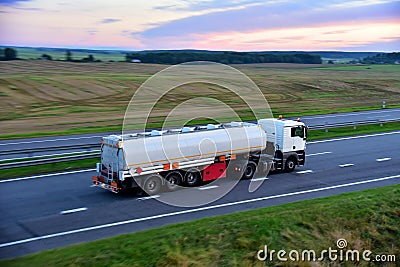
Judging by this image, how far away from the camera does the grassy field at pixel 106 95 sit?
44.0m

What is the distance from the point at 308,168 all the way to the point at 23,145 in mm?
18073

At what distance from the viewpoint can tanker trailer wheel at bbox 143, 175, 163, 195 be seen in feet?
68.9

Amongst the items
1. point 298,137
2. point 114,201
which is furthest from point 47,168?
point 298,137

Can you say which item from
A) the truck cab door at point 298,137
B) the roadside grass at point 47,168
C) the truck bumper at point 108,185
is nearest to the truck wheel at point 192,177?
the truck bumper at point 108,185

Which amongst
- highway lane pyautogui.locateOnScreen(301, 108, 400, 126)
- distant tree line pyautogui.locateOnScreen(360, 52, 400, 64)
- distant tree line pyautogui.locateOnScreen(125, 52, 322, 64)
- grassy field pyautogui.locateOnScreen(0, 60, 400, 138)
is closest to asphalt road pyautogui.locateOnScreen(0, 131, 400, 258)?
grassy field pyautogui.locateOnScreen(0, 60, 400, 138)

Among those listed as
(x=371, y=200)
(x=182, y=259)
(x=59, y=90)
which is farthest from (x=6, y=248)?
(x=59, y=90)

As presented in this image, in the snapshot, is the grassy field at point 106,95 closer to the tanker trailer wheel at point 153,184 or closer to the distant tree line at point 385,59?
the tanker trailer wheel at point 153,184

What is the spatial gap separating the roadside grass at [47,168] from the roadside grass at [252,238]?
11.0 meters

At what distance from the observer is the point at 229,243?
1477 centimetres

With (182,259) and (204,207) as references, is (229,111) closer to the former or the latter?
(204,207)

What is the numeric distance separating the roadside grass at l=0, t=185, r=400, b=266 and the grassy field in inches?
955

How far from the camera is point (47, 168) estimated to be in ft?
85.1

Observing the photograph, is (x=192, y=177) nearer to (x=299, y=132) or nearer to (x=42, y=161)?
(x=299, y=132)

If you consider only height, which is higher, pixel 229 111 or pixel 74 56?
pixel 74 56
